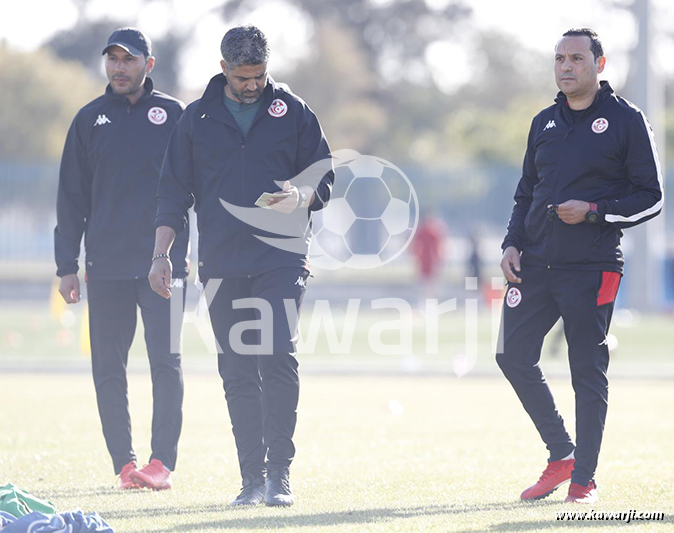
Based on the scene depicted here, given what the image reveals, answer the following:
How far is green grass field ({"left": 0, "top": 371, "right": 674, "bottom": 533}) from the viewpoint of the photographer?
5.67m

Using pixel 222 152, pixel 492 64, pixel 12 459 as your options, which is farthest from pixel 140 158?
pixel 492 64

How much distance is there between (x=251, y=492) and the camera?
6.12 m

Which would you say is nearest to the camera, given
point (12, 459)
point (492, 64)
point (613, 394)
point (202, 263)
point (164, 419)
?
point (202, 263)

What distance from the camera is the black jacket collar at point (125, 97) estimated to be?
7074 mm

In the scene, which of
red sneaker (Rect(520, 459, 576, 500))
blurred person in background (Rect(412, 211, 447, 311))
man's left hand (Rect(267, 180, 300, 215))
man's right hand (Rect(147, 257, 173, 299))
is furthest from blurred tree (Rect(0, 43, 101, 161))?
red sneaker (Rect(520, 459, 576, 500))

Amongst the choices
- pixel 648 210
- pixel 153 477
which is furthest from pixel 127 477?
pixel 648 210

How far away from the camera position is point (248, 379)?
6.30 m

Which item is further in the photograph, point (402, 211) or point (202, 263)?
point (402, 211)

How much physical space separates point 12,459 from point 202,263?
214 centimetres

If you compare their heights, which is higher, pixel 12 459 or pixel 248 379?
pixel 248 379

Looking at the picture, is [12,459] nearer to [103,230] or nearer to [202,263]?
[103,230]

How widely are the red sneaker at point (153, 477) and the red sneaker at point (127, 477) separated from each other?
3 cm

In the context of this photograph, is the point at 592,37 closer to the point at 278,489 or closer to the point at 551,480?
the point at 551,480

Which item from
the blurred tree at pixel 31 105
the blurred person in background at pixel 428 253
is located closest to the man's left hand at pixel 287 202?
the blurred person in background at pixel 428 253
